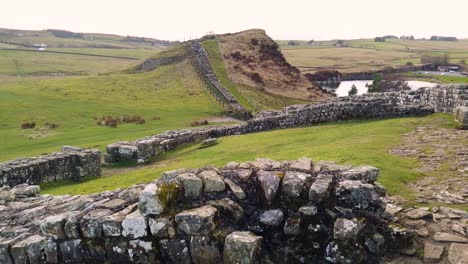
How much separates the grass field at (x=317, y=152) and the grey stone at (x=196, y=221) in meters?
5.03

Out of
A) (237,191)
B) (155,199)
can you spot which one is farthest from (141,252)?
(237,191)

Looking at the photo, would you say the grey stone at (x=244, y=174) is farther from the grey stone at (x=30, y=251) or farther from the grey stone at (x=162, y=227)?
the grey stone at (x=30, y=251)

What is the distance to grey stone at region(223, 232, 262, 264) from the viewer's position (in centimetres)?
782

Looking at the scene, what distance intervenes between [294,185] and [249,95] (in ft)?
159

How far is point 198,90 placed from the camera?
5681cm

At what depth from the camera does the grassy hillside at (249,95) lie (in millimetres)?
52750

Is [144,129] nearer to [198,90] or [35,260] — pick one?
[198,90]

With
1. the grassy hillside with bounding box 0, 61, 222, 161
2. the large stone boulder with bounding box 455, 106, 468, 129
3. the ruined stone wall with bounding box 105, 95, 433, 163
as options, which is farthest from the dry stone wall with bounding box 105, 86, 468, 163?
the grassy hillside with bounding box 0, 61, 222, 161

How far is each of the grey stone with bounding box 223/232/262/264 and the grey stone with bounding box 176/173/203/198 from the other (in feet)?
4.27

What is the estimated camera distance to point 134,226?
846 centimetres

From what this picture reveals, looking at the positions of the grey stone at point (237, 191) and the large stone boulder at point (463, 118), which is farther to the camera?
the large stone boulder at point (463, 118)

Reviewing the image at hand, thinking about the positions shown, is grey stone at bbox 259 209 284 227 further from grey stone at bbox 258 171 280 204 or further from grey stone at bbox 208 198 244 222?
grey stone at bbox 208 198 244 222

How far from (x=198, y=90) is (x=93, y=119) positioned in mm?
19048

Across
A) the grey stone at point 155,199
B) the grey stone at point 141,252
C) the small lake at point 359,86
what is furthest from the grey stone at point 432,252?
the small lake at point 359,86
